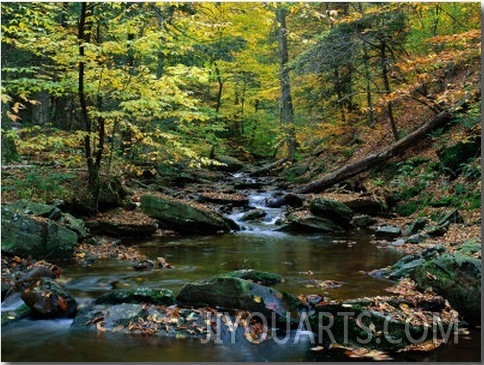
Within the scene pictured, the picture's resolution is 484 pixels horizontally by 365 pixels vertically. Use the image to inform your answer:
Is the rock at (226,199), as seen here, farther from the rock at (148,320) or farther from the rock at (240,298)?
the rock at (148,320)

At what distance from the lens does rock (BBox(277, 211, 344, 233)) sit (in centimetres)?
1088

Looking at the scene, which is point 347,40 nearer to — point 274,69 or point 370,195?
point 370,195

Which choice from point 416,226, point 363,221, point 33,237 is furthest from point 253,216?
point 33,237

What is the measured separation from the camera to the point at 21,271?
620 centimetres

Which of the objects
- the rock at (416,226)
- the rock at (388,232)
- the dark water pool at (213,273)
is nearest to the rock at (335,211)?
the dark water pool at (213,273)

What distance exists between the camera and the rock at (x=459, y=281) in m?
4.82

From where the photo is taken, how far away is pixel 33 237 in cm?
697

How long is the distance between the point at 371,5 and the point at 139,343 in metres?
12.2

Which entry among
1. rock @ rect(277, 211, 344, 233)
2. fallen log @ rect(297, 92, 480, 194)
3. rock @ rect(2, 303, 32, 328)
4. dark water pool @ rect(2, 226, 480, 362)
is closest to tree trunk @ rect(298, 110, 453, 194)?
fallen log @ rect(297, 92, 480, 194)

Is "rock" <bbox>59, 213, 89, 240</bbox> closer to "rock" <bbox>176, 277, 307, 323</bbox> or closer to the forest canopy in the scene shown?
the forest canopy

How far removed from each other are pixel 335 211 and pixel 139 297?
6862 mm

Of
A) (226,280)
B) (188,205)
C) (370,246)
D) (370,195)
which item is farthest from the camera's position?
(370,195)

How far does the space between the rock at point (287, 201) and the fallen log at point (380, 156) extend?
1126 mm

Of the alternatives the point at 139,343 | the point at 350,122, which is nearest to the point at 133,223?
the point at 139,343
